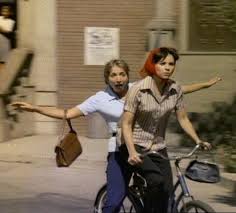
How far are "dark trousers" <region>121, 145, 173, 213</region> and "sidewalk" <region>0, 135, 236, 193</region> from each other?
5.28 metres

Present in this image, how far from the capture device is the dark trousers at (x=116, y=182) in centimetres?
602

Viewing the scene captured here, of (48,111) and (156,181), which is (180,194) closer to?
(156,181)

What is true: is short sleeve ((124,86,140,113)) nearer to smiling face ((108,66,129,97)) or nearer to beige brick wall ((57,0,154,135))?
smiling face ((108,66,129,97))

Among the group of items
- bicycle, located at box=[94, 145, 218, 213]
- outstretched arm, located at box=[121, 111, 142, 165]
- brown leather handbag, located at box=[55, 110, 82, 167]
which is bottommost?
bicycle, located at box=[94, 145, 218, 213]

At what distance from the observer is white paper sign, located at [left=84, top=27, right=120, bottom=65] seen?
13.4m

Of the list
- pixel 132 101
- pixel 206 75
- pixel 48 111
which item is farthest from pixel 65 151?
pixel 206 75

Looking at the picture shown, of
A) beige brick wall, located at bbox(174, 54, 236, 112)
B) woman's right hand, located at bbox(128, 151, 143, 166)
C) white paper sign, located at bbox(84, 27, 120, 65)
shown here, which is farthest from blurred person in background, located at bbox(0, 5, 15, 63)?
woman's right hand, located at bbox(128, 151, 143, 166)

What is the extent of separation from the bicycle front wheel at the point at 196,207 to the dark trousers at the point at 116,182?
0.55 metres

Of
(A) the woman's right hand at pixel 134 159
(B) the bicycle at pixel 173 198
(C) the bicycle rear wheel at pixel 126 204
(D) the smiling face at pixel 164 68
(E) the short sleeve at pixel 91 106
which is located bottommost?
(C) the bicycle rear wheel at pixel 126 204

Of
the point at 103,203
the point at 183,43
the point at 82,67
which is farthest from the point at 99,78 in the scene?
the point at 103,203

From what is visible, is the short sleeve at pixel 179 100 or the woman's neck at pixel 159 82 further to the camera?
the short sleeve at pixel 179 100

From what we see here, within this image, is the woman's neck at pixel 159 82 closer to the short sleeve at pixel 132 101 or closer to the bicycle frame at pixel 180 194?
the short sleeve at pixel 132 101

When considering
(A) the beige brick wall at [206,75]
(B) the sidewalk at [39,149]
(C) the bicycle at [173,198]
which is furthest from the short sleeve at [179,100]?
(A) the beige brick wall at [206,75]

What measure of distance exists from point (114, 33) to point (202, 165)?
7927mm
